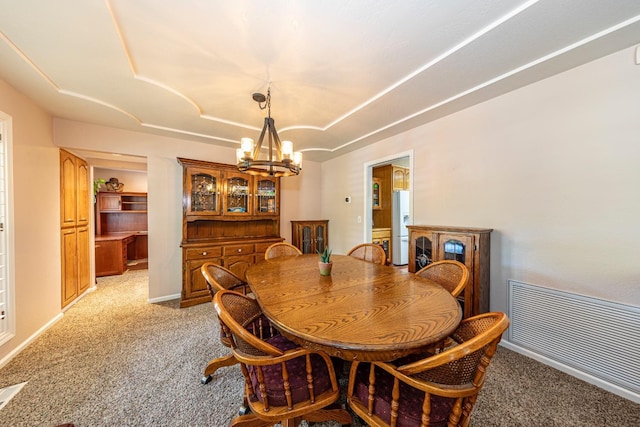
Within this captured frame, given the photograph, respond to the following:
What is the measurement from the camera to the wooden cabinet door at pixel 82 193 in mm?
3379

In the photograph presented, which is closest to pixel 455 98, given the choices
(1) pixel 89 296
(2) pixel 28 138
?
(2) pixel 28 138

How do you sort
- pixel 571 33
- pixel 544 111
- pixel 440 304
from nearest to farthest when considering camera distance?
pixel 440 304 < pixel 571 33 < pixel 544 111

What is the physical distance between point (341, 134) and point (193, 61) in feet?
6.83

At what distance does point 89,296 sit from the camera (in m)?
3.50

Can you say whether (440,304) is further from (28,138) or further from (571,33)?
(28,138)

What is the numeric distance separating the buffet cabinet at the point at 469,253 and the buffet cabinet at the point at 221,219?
2.46 m

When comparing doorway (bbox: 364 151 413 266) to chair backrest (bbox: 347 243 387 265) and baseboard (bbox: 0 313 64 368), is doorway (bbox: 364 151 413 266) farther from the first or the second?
baseboard (bbox: 0 313 64 368)

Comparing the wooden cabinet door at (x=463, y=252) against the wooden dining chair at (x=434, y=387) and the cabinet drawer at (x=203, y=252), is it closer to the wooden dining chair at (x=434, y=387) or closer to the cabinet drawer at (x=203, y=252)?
the wooden dining chair at (x=434, y=387)

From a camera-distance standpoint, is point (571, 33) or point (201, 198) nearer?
point (571, 33)

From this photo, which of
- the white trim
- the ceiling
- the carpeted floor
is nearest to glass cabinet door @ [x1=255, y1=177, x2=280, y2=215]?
the ceiling

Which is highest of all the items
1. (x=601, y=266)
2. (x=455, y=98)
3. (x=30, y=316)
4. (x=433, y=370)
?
(x=455, y=98)

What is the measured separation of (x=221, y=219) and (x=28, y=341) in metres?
2.22

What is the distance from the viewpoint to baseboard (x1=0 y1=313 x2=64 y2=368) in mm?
1954

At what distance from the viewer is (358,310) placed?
1.22 meters
